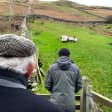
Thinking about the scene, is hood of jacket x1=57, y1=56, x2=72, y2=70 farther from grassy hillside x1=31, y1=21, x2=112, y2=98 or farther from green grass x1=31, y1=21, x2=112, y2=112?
grassy hillside x1=31, y1=21, x2=112, y2=98

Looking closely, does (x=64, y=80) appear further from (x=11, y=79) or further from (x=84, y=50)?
(x=84, y=50)

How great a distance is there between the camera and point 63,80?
7.14 metres

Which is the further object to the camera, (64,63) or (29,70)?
(64,63)

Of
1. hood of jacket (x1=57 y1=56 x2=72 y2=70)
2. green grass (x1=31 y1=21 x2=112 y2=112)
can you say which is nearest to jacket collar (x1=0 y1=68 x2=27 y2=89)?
hood of jacket (x1=57 y1=56 x2=72 y2=70)

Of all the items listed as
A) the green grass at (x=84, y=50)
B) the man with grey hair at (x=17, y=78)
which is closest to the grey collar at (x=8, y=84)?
the man with grey hair at (x=17, y=78)

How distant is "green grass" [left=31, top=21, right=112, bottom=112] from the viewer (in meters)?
18.3

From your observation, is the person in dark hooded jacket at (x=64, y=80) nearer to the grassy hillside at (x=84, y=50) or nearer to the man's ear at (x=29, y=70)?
the man's ear at (x=29, y=70)

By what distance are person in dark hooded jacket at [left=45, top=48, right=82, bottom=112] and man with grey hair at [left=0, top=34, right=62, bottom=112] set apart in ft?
13.7

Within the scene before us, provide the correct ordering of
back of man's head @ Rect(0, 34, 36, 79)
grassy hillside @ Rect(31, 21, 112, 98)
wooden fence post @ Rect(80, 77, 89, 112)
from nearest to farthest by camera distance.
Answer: back of man's head @ Rect(0, 34, 36, 79) < wooden fence post @ Rect(80, 77, 89, 112) < grassy hillside @ Rect(31, 21, 112, 98)

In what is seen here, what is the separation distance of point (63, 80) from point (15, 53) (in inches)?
170

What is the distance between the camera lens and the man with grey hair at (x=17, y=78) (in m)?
2.73

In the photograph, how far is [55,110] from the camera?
109 inches

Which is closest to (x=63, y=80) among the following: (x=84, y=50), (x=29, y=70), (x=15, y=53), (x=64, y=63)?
(x=64, y=63)

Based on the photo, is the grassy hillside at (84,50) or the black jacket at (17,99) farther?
the grassy hillside at (84,50)
